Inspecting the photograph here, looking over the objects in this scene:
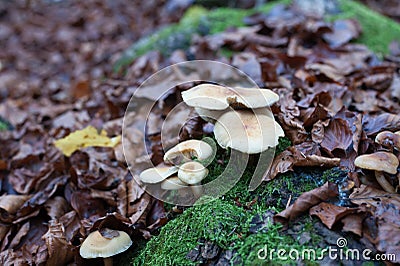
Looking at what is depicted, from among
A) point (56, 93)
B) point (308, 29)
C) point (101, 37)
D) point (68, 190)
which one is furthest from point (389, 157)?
point (101, 37)

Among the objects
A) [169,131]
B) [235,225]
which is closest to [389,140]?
[235,225]

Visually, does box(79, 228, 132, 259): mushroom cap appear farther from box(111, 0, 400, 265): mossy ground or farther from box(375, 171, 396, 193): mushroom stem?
box(375, 171, 396, 193): mushroom stem

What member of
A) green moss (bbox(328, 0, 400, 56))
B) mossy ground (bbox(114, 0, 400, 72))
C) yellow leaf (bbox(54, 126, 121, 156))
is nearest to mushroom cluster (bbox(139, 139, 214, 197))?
yellow leaf (bbox(54, 126, 121, 156))

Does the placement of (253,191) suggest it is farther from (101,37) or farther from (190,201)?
(101,37)

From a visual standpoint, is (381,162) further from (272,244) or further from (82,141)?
(82,141)

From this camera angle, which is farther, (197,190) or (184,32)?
(184,32)
